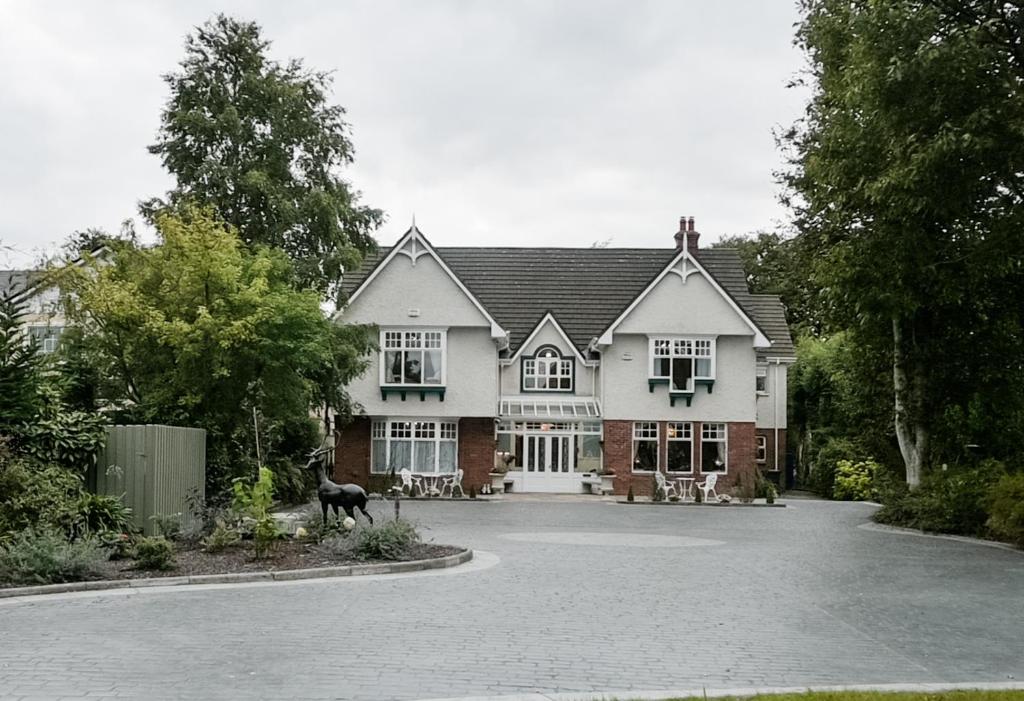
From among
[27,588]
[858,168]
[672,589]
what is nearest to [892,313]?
[858,168]

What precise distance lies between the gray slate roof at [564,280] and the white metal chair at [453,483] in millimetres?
6008

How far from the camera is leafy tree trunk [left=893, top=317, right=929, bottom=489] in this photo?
27594 millimetres

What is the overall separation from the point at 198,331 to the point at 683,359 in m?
21.5

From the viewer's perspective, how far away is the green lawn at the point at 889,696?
25.9ft

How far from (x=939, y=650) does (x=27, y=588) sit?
9715 millimetres

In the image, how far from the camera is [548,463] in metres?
42.0

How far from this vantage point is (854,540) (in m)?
22.4

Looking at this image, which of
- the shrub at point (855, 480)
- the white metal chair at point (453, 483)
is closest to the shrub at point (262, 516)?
the white metal chair at point (453, 483)

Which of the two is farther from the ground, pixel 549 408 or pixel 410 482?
pixel 549 408

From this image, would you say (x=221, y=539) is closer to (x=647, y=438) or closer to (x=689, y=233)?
(x=647, y=438)

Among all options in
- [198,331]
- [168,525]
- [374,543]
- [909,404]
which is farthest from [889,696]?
[909,404]

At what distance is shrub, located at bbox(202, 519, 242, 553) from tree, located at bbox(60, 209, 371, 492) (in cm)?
611

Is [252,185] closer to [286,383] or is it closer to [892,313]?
[286,383]

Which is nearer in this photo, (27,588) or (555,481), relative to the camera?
(27,588)
